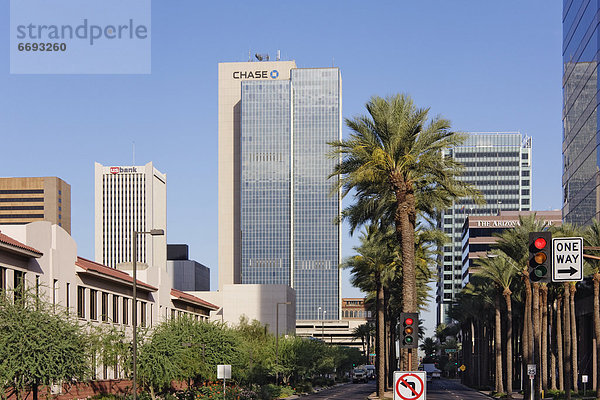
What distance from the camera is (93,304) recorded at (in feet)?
198

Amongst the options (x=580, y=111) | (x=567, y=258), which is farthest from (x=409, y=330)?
(x=580, y=111)

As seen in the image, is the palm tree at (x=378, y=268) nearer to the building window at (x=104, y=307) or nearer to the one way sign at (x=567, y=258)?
the building window at (x=104, y=307)

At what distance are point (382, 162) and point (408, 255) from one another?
15.5ft

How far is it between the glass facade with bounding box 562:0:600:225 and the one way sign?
62870 millimetres

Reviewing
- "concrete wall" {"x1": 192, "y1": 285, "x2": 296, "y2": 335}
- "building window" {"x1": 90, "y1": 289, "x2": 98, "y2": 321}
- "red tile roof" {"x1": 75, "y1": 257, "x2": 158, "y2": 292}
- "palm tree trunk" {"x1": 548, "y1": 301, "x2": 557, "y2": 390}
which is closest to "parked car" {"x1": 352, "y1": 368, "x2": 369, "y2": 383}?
"concrete wall" {"x1": 192, "y1": 285, "x2": 296, "y2": 335}

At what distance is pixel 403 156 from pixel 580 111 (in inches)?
2216

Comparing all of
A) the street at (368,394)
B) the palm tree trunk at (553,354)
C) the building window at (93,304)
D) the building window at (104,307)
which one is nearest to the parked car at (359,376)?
the street at (368,394)

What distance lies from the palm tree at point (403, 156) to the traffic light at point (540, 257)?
2048 cm

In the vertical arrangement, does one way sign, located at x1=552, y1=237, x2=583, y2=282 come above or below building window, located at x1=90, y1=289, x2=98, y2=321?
above

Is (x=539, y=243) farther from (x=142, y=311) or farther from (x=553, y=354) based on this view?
(x=553, y=354)

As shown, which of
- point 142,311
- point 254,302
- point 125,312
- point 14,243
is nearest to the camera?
point 14,243

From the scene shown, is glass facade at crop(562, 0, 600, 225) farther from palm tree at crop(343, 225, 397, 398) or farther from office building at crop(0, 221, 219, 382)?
office building at crop(0, 221, 219, 382)

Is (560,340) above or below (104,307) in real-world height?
below

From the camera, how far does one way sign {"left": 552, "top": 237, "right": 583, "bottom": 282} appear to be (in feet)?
67.6
